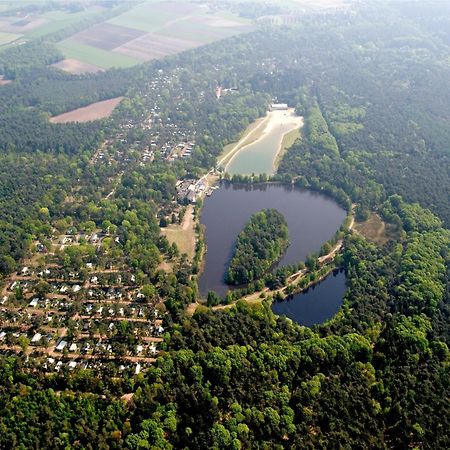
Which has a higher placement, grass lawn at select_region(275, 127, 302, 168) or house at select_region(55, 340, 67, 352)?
grass lawn at select_region(275, 127, 302, 168)

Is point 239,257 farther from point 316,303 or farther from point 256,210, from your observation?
point 256,210

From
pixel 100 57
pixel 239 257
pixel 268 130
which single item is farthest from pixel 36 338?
pixel 100 57

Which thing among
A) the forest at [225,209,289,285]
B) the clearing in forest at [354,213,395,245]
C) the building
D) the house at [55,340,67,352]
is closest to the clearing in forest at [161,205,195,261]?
the forest at [225,209,289,285]

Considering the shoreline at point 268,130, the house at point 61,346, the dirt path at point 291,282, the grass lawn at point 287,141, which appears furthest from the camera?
the shoreline at point 268,130

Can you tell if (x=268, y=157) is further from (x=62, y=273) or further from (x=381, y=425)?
(x=381, y=425)

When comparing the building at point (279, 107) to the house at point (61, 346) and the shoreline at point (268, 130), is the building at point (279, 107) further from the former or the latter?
the house at point (61, 346)

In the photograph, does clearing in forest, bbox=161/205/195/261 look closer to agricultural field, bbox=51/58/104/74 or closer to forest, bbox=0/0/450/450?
forest, bbox=0/0/450/450

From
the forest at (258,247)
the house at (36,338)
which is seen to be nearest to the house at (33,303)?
the house at (36,338)
